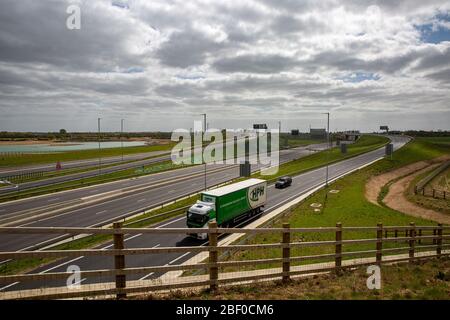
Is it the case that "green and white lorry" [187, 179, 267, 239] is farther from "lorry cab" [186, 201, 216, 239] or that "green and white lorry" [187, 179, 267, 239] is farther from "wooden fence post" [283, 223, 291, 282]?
"wooden fence post" [283, 223, 291, 282]

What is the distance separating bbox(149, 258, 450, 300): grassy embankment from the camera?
7.18 metres

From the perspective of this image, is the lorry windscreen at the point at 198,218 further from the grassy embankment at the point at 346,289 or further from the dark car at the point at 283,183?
the dark car at the point at 283,183

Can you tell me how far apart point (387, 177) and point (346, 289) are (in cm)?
6397

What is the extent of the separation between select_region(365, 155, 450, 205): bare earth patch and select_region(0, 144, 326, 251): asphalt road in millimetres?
26937

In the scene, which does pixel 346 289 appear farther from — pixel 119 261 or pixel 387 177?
pixel 387 177

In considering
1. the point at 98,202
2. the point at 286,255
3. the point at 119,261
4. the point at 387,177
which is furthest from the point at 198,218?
the point at 387,177

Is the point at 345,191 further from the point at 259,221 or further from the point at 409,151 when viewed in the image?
the point at 409,151

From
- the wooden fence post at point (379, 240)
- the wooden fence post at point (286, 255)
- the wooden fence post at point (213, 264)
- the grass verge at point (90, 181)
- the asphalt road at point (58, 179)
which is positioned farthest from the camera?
the asphalt road at point (58, 179)

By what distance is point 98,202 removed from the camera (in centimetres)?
4250

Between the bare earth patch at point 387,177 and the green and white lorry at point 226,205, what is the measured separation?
18.0 meters

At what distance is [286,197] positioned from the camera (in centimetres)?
4638

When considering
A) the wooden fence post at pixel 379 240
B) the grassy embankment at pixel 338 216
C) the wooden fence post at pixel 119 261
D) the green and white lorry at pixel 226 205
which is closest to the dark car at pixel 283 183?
the grassy embankment at pixel 338 216

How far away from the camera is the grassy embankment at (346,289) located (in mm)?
7184
